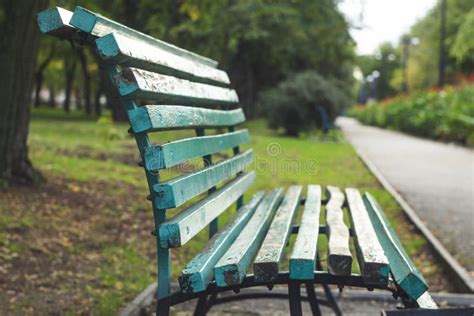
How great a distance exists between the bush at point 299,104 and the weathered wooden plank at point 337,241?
17943mm

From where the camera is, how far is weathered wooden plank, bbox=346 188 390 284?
1.87 metres

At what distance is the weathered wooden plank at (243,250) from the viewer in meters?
1.86

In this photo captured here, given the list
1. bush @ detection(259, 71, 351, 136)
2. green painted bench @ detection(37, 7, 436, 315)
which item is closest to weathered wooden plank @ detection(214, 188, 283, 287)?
green painted bench @ detection(37, 7, 436, 315)

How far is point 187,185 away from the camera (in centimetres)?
214

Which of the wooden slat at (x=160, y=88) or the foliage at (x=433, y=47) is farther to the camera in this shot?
the foliage at (x=433, y=47)

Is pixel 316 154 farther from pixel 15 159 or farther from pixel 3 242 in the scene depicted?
pixel 3 242

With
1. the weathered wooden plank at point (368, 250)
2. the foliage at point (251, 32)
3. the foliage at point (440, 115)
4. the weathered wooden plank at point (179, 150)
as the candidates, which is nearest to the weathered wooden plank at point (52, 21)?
the weathered wooden plank at point (179, 150)

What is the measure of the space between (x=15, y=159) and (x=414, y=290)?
4.41 m

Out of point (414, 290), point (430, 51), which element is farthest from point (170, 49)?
point (430, 51)

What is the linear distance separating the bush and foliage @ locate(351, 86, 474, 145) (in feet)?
10.6

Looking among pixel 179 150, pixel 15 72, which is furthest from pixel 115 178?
pixel 179 150

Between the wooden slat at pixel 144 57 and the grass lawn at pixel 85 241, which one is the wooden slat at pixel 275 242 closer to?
the wooden slat at pixel 144 57

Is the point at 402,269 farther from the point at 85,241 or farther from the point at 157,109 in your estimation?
the point at 85,241

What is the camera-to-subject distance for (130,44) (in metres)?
2.01
